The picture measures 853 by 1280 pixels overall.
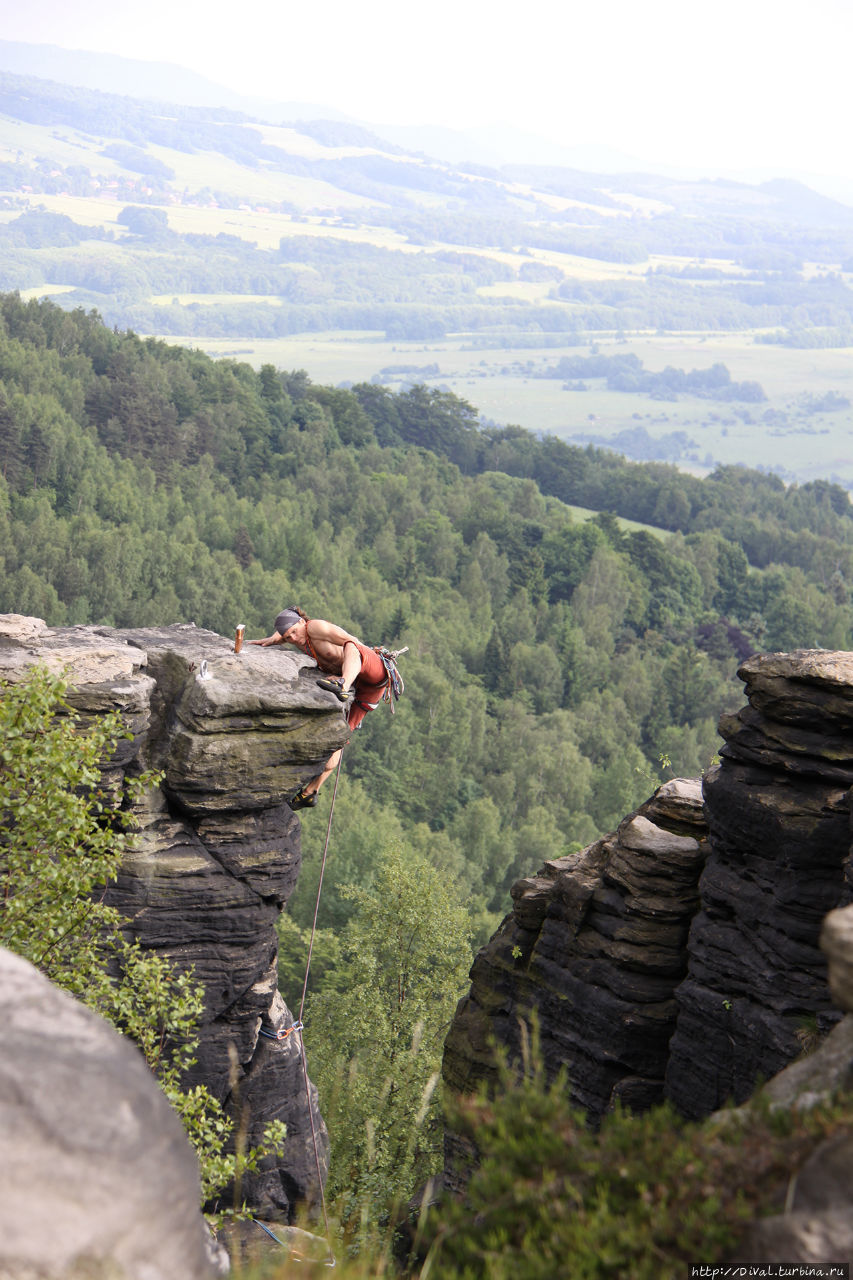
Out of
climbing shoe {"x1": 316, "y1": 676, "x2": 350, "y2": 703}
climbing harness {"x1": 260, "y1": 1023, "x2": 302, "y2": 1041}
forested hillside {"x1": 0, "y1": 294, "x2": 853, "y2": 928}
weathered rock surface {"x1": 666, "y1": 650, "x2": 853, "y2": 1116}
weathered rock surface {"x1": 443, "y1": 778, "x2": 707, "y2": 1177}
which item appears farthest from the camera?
forested hillside {"x1": 0, "y1": 294, "x2": 853, "y2": 928}

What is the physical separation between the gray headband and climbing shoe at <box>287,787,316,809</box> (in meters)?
2.60

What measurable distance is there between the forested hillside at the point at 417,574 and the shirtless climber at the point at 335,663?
43.1 meters

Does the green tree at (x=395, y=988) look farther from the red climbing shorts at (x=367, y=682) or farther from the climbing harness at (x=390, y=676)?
the climbing harness at (x=390, y=676)

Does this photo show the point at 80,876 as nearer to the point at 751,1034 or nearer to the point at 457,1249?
the point at 457,1249

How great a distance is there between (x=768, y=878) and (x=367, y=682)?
7.05 metres

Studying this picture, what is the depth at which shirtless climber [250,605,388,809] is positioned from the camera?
17.8 meters

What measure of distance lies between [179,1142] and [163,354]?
150138 millimetres

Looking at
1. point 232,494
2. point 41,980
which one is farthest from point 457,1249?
point 232,494

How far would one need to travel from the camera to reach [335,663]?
18.2 metres

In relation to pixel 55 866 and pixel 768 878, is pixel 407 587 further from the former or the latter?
pixel 55 866

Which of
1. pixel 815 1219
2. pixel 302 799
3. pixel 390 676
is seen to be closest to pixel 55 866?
pixel 302 799

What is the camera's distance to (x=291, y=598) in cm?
10919

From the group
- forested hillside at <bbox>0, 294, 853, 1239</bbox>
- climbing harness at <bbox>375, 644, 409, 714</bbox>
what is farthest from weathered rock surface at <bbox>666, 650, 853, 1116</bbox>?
forested hillside at <bbox>0, 294, 853, 1239</bbox>

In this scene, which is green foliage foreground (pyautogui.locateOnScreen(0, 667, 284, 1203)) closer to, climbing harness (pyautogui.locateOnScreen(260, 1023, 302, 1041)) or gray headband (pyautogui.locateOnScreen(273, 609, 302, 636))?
gray headband (pyautogui.locateOnScreen(273, 609, 302, 636))
